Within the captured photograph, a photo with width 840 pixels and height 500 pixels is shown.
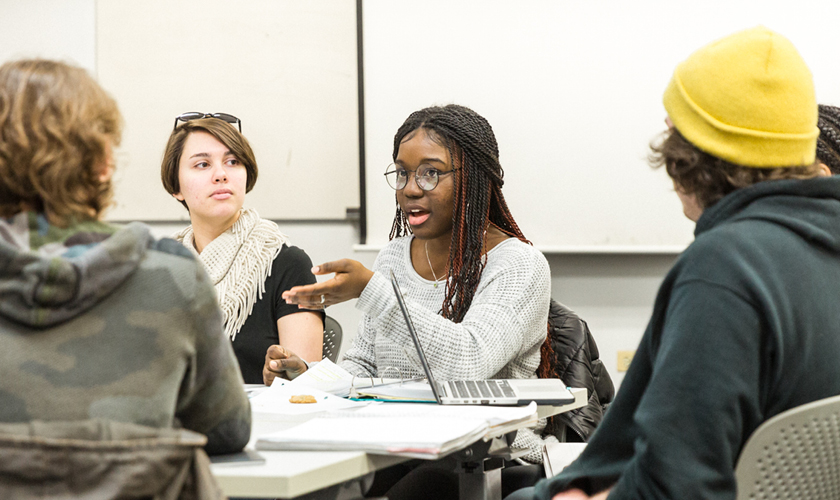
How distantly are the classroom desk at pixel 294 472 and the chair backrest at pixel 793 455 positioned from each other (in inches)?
17.4

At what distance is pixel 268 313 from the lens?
2.25m

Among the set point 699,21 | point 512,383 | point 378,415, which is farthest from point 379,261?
point 699,21

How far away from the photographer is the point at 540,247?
303 centimetres

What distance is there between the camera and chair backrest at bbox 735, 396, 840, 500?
824 mm

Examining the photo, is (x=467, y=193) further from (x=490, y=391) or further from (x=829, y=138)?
(x=829, y=138)

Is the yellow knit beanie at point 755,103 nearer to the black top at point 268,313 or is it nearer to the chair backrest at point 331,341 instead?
the black top at point 268,313

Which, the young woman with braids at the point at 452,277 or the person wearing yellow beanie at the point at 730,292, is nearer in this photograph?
the person wearing yellow beanie at the point at 730,292

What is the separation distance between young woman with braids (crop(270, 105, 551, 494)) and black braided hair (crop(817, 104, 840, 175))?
0.66 m

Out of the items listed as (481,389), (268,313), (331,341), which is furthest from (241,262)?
(481,389)

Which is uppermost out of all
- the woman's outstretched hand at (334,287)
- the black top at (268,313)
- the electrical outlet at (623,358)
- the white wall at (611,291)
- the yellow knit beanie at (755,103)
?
the yellow knit beanie at (755,103)

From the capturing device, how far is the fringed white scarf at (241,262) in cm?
223

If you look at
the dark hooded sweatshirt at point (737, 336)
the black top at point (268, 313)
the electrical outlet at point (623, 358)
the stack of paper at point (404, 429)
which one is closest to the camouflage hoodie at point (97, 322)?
the stack of paper at point (404, 429)

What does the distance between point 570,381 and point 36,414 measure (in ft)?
4.66

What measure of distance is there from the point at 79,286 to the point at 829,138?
1368mm
